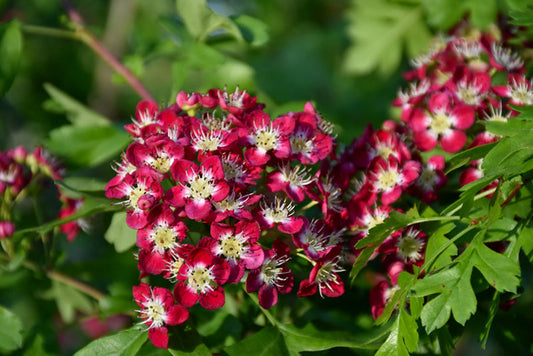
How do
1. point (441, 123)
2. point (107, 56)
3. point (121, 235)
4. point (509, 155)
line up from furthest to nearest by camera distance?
point (107, 56)
point (121, 235)
point (441, 123)
point (509, 155)

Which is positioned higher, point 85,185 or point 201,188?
point 201,188

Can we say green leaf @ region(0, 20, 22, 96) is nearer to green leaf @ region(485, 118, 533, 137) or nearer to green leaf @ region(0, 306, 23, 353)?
green leaf @ region(0, 306, 23, 353)

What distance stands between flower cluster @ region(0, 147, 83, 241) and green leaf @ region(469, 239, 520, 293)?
1.30 metres

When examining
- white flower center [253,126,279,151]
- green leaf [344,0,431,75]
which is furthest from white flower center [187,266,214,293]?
green leaf [344,0,431,75]

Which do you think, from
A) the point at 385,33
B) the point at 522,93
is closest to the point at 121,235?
the point at 522,93

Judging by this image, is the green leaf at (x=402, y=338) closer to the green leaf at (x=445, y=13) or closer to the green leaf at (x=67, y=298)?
the green leaf at (x=67, y=298)

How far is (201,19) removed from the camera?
1.91 m

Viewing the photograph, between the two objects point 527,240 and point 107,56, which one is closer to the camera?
point 527,240

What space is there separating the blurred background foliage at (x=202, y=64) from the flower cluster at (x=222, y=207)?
323 millimetres

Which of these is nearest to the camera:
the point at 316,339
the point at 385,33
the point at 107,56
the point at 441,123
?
the point at 316,339

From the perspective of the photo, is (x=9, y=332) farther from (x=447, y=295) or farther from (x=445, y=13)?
(x=445, y=13)

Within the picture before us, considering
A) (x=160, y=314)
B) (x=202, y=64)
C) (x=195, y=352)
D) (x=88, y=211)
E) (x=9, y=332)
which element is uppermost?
(x=202, y=64)

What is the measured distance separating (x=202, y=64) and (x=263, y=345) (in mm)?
948

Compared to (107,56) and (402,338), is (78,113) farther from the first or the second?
(402,338)
